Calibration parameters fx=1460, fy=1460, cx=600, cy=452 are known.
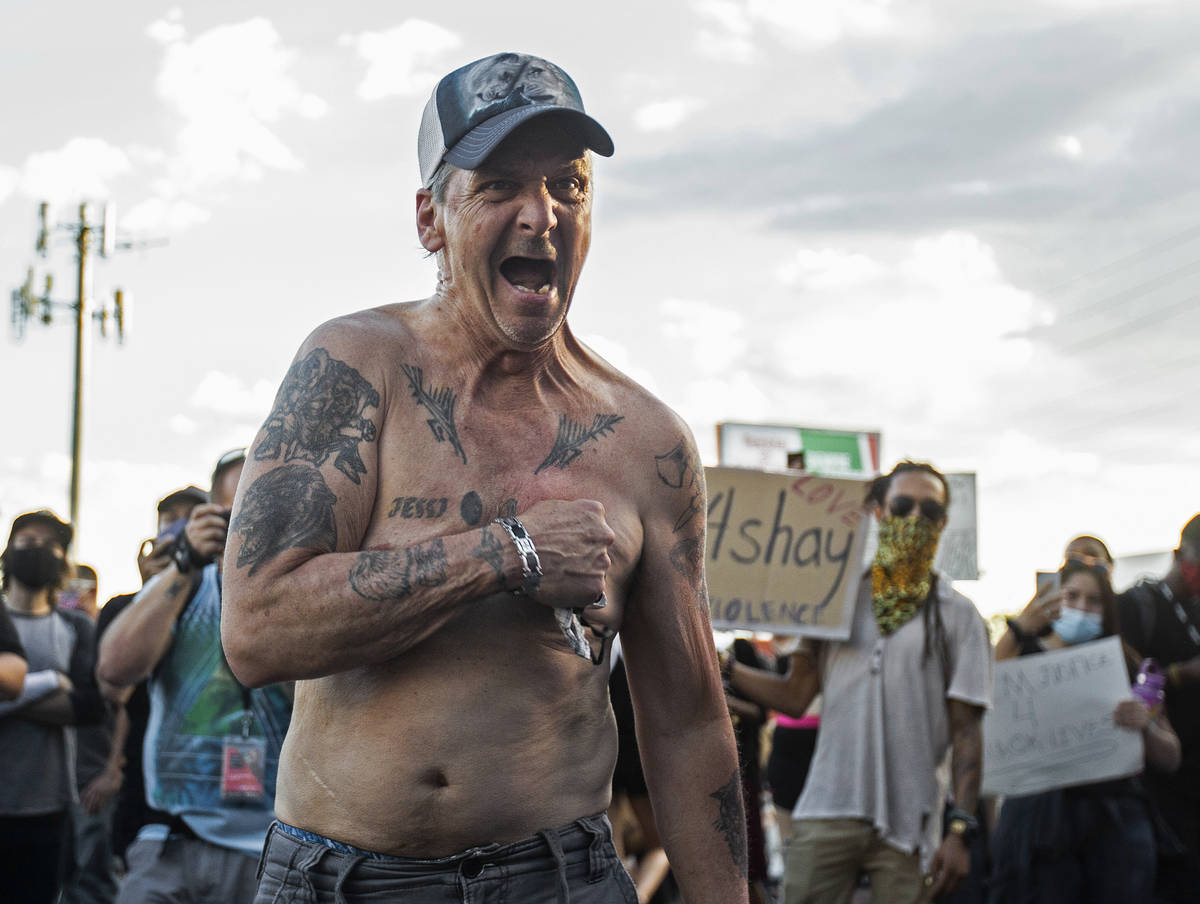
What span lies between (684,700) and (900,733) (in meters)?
3.35

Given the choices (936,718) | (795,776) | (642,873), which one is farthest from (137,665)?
(795,776)

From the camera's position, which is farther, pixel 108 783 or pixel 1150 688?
pixel 1150 688

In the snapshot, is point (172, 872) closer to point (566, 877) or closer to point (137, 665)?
point (137, 665)

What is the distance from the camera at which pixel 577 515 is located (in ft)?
8.03

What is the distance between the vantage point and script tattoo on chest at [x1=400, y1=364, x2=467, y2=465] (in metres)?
2.56

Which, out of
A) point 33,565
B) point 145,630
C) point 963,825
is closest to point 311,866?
point 145,630

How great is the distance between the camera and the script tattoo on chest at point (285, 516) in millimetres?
2359

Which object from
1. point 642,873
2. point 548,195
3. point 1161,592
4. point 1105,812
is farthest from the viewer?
point 1161,592

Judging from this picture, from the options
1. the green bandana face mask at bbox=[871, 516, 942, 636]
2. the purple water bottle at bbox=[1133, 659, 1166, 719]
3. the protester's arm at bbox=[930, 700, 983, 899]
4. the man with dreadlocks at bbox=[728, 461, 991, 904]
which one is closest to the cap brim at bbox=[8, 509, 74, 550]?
the man with dreadlocks at bbox=[728, 461, 991, 904]

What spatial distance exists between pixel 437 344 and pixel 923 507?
13.4 feet

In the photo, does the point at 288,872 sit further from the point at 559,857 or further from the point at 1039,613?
the point at 1039,613

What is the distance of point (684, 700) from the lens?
2875 mm

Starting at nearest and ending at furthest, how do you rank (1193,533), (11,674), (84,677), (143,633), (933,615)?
1. (143,633)
2. (11,674)
3. (933,615)
4. (84,677)
5. (1193,533)

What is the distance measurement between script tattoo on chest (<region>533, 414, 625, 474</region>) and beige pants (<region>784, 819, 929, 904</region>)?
3.64m
